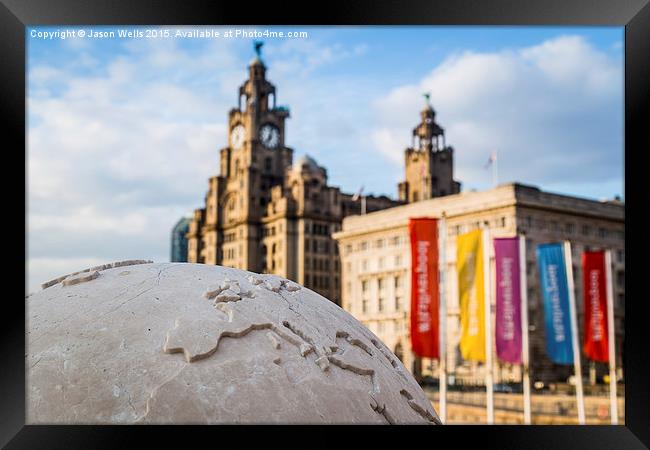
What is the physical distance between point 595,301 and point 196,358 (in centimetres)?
2814

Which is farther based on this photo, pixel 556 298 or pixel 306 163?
pixel 306 163

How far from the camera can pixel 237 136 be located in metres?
89.4

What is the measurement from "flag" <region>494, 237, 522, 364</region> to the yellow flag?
28.1 inches

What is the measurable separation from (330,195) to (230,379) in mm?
76756

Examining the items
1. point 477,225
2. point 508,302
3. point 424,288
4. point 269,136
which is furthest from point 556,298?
point 269,136

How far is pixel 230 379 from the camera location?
5.17 meters

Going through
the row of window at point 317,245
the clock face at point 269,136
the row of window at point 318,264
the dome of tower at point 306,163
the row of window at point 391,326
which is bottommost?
the row of window at point 391,326

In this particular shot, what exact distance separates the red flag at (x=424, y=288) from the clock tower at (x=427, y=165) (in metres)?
58.1

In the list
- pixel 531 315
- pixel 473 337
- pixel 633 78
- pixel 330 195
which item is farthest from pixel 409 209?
pixel 633 78

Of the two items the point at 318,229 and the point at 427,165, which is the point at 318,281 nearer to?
the point at 318,229

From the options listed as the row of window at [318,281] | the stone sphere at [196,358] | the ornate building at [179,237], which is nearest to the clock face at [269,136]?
the row of window at [318,281]

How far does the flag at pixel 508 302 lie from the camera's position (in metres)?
27.2
